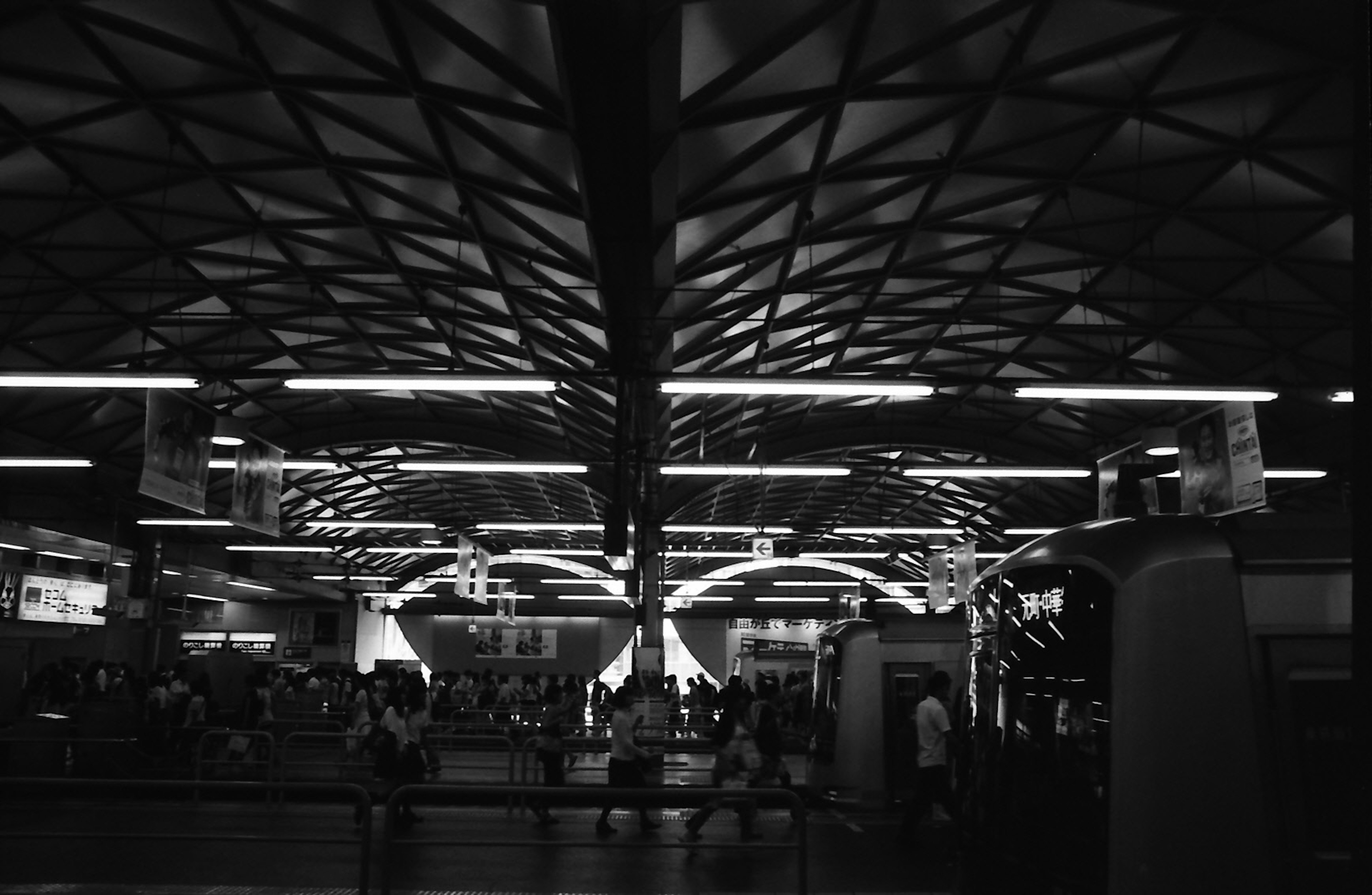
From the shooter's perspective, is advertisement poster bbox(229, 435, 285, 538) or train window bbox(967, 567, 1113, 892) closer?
train window bbox(967, 567, 1113, 892)

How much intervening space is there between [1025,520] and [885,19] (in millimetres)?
28935

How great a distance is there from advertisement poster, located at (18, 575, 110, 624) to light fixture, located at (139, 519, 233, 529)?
211cm

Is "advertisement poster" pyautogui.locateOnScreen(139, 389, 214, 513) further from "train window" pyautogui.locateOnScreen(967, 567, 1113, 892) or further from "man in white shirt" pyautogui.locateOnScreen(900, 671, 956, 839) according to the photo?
"train window" pyautogui.locateOnScreen(967, 567, 1113, 892)

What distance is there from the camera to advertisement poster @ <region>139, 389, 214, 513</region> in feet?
42.3

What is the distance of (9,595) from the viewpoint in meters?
27.0

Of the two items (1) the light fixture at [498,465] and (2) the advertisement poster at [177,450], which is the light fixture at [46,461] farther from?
(1) the light fixture at [498,465]

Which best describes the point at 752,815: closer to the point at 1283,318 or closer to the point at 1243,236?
the point at 1243,236

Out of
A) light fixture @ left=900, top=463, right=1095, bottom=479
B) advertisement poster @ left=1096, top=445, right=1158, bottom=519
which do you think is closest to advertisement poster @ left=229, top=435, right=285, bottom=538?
light fixture @ left=900, top=463, right=1095, bottom=479

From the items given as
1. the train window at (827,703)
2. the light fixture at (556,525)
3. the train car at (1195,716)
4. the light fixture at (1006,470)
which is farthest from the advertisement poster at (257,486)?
the train car at (1195,716)

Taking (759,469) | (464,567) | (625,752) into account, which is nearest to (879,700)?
(625,752)

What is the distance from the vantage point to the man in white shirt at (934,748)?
11.2 m

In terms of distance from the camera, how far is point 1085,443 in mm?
27469

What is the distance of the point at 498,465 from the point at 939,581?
49.5 feet

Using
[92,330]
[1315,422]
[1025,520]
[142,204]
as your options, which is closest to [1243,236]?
[1315,422]
